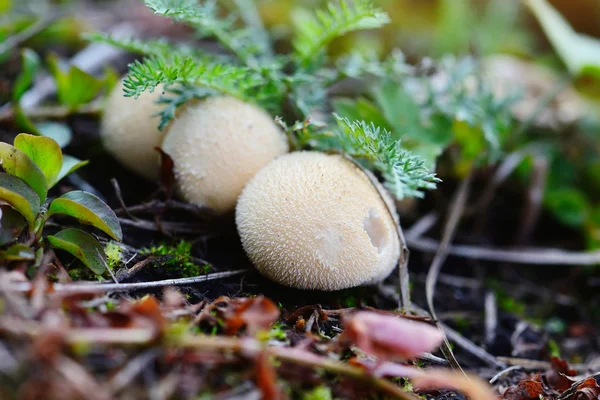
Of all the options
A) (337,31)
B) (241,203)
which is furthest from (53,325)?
(337,31)

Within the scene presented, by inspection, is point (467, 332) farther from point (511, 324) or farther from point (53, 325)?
point (53, 325)

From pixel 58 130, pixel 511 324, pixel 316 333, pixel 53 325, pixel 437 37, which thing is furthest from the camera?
pixel 437 37

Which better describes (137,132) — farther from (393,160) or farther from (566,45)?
(566,45)

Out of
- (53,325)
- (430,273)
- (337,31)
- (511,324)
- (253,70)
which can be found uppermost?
(337,31)

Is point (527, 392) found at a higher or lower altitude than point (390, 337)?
lower

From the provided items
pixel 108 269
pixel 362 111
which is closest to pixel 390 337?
pixel 108 269

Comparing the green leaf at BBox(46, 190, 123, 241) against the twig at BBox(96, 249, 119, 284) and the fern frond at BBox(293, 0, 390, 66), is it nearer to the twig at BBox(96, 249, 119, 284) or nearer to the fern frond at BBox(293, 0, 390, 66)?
the twig at BBox(96, 249, 119, 284)
